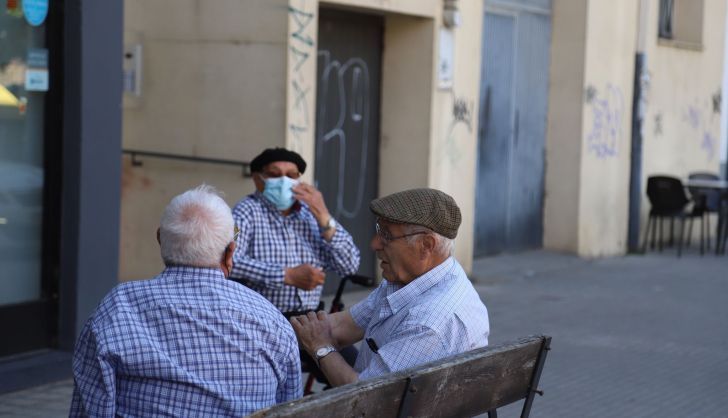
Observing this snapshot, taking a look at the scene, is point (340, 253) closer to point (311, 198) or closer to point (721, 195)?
point (311, 198)

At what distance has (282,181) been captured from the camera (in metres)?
6.33

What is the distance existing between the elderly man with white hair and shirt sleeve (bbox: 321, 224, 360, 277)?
2548 millimetres

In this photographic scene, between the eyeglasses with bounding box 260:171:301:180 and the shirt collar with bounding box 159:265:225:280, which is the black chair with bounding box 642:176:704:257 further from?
the shirt collar with bounding box 159:265:225:280

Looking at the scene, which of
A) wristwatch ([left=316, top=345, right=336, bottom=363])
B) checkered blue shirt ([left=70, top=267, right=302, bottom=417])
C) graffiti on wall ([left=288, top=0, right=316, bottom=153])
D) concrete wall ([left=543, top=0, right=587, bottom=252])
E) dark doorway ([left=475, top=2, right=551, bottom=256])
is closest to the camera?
checkered blue shirt ([left=70, top=267, right=302, bottom=417])

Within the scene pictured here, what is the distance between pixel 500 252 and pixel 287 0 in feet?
19.3

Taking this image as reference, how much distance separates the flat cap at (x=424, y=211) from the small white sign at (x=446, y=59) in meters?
7.68

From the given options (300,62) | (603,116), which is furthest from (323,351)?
(603,116)

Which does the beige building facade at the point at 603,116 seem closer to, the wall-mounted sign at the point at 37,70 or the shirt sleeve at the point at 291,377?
the wall-mounted sign at the point at 37,70

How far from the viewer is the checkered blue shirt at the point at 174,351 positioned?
3.61m

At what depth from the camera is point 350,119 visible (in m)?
11.6

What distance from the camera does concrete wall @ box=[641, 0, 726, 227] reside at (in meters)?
16.9

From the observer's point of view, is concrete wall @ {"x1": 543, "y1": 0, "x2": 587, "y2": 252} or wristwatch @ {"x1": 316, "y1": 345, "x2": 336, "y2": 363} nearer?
wristwatch @ {"x1": 316, "y1": 345, "x2": 336, "y2": 363}

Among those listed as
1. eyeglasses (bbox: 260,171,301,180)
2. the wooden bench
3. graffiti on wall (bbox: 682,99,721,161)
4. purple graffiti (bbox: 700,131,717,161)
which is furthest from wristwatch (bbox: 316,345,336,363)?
purple graffiti (bbox: 700,131,717,161)

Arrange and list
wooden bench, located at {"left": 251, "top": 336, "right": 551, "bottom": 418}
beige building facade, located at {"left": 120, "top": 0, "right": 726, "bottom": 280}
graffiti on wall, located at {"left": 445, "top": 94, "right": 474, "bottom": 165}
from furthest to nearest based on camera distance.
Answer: graffiti on wall, located at {"left": 445, "top": 94, "right": 474, "bottom": 165}, beige building facade, located at {"left": 120, "top": 0, "right": 726, "bottom": 280}, wooden bench, located at {"left": 251, "top": 336, "right": 551, "bottom": 418}
